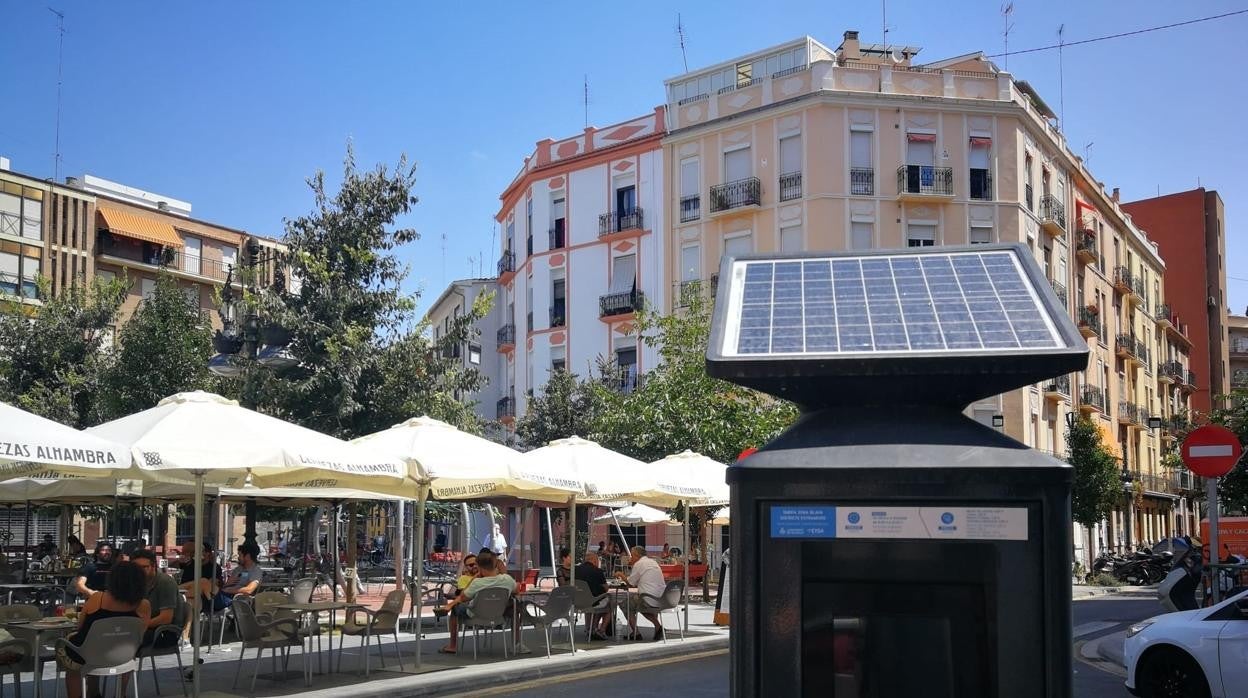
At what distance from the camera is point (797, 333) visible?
4.58 meters

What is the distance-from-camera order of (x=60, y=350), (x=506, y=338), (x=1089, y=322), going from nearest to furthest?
(x=60, y=350) → (x=1089, y=322) → (x=506, y=338)

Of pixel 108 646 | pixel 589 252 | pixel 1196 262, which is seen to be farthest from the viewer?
pixel 1196 262

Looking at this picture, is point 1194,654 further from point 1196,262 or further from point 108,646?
point 1196,262

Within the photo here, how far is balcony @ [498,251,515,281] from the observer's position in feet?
163

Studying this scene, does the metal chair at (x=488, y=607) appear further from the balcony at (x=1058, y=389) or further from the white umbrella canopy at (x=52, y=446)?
the balcony at (x=1058, y=389)

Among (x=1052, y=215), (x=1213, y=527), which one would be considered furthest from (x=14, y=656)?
(x=1052, y=215)

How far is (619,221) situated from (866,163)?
29.9 ft

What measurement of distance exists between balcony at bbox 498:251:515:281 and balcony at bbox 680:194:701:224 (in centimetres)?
996

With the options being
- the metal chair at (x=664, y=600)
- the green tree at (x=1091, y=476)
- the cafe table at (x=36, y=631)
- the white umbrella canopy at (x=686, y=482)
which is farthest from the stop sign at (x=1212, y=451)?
the green tree at (x=1091, y=476)

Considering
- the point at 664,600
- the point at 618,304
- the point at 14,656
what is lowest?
the point at 664,600

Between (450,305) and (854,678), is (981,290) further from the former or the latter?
(450,305)

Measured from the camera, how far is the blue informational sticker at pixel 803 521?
405cm

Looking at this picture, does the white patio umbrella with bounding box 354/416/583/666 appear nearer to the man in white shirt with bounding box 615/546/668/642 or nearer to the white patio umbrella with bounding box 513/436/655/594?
the white patio umbrella with bounding box 513/436/655/594

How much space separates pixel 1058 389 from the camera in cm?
4381
